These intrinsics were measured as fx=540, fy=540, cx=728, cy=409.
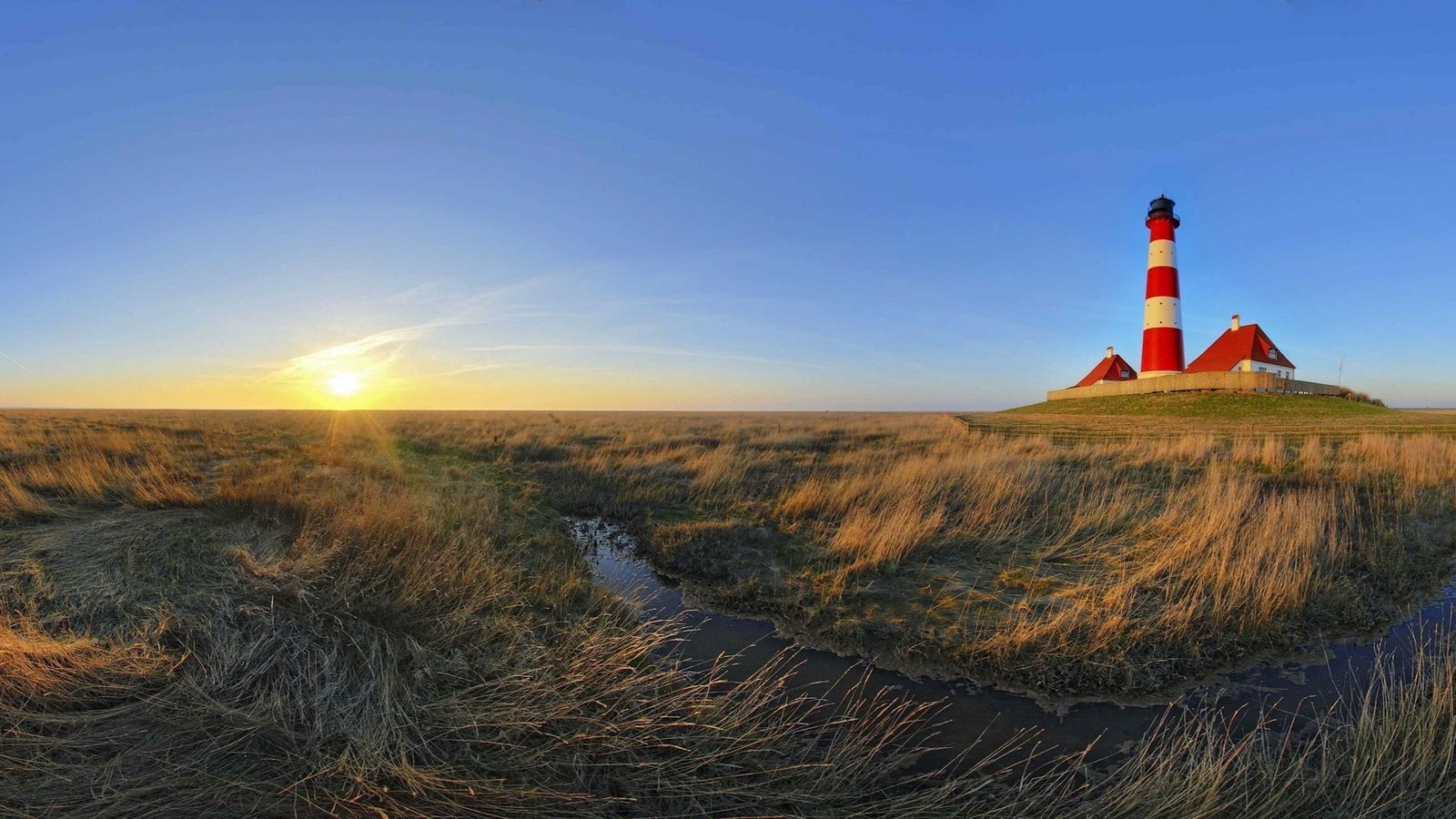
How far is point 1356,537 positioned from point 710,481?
10195mm

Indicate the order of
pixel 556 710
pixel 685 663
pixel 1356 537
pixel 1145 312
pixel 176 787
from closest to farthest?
pixel 176 787 → pixel 556 710 → pixel 685 663 → pixel 1356 537 → pixel 1145 312

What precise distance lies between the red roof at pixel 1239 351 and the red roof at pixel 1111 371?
7.42 metres

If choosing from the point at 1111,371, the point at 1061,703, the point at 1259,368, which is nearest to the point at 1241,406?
the point at 1259,368

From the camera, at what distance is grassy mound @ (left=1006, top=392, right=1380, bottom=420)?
103 ft

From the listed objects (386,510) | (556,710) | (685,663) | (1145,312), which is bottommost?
(685,663)

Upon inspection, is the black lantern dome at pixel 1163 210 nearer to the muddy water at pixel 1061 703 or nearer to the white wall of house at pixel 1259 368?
the white wall of house at pixel 1259 368

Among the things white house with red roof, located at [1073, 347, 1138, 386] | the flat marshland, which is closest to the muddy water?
the flat marshland

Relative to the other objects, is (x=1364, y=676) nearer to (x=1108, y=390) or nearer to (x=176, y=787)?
(x=176, y=787)

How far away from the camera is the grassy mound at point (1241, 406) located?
31469 mm

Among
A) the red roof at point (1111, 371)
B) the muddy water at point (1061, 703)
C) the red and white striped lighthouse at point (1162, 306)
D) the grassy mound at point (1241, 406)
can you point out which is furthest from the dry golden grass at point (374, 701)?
the red roof at point (1111, 371)

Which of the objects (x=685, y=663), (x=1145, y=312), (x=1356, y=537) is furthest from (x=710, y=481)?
(x=1145, y=312)

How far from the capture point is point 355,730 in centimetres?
327

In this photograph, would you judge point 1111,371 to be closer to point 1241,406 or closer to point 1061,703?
point 1241,406

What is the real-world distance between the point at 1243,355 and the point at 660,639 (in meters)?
51.9
